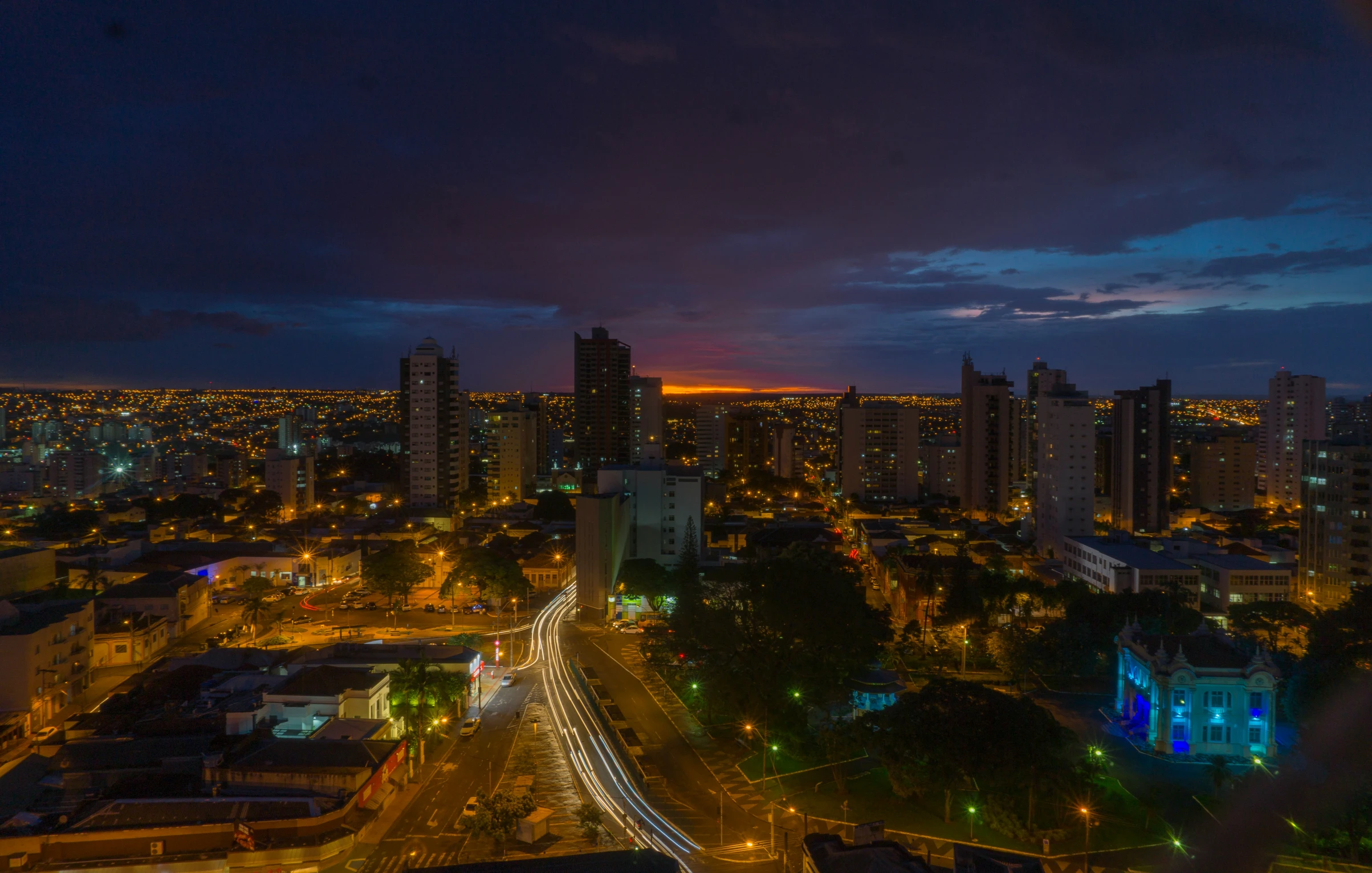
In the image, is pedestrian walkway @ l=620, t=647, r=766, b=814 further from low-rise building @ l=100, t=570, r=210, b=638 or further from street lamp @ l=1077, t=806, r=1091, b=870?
low-rise building @ l=100, t=570, r=210, b=638

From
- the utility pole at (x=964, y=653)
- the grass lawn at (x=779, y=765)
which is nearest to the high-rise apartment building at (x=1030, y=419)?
the utility pole at (x=964, y=653)

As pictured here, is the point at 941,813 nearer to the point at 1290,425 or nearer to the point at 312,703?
the point at 312,703

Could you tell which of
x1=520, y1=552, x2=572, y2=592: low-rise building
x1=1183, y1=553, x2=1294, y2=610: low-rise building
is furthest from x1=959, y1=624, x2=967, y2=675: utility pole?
x1=520, y1=552, x2=572, y2=592: low-rise building

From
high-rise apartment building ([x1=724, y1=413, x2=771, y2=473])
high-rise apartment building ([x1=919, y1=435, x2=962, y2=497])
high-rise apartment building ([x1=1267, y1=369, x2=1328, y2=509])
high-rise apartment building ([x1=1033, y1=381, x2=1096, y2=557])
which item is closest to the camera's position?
high-rise apartment building ([x1=1033, y1=381, x2=1096, y2=557])

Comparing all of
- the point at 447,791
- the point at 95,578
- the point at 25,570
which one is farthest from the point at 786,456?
the point at 447,791

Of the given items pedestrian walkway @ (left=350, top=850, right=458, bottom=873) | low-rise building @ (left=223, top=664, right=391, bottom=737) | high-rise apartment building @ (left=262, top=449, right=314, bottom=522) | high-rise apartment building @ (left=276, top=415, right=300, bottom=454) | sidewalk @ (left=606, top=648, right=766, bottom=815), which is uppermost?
high-rise apartment building @ (left=276, top=415, right=300, bottom=454)

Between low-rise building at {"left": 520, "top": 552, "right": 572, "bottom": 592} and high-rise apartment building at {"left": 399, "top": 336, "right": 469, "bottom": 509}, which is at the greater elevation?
high-rise apartment building at {"left": 399, "top": 336, "right": 469, "bottom": 509}
